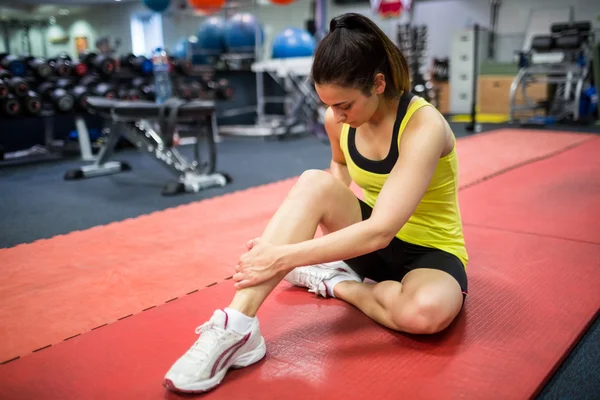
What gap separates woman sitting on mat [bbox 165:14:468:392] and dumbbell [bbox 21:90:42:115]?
12.6 ft

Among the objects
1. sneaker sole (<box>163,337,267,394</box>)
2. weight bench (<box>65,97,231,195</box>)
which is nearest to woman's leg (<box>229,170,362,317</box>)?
sneaker sole (<box>163,337,267,394</box>)

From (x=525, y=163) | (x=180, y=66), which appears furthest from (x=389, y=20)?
(x=525, y=163)

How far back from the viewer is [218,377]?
1.20 metres

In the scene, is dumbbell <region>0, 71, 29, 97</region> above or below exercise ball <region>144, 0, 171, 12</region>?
below

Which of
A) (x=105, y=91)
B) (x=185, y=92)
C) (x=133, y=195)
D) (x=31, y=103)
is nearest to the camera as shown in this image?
(x=133, y=195)

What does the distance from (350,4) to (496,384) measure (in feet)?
33.6

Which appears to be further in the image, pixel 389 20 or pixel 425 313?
pixel 389 20

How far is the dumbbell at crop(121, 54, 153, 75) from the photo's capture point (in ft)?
19.0

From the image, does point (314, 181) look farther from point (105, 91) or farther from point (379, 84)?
point (105, 91)

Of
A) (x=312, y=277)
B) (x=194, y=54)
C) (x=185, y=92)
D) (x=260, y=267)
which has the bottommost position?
(x=312, y=277)

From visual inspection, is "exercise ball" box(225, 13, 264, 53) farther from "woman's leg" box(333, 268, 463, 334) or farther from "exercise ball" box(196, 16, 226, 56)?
"woman's leg" box(333, 268, 463, 334)

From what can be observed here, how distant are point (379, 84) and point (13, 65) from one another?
15.8ft

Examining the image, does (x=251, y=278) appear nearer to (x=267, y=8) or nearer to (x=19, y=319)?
(x=19, y=319)

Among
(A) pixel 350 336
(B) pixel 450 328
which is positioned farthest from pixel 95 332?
→ (B) pixel 450 328
